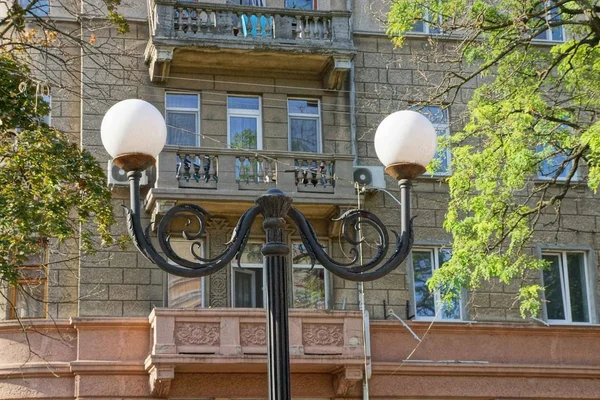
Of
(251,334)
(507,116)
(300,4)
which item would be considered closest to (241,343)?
(251,334)

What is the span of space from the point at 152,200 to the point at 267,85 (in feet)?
11.6

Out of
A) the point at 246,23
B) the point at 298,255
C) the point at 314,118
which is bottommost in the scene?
the point at 298,255

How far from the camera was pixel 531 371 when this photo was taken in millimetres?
23688

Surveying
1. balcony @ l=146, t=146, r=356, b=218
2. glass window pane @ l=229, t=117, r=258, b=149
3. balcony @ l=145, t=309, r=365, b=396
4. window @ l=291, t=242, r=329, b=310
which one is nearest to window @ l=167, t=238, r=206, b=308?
balcony @ l=145, t=309, r=365, b=396

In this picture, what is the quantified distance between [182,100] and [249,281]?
12.5 feet

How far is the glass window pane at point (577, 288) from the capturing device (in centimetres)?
2469

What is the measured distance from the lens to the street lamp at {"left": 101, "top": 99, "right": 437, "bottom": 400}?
26.3 feet

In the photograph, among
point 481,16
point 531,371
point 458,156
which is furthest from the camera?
point 531,371

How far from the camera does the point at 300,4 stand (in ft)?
81.3

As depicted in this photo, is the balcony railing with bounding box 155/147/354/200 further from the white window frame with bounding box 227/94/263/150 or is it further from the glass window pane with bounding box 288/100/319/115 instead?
the glass window pane with bounding box 288/100/319/115

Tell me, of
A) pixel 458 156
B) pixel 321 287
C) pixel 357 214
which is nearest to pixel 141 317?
pixel 321 287

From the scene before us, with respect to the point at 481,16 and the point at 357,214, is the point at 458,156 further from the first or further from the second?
the point at 357,214

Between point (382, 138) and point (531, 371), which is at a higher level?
point (382, 138)

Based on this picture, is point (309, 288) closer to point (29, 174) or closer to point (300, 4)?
point (300, 4)
